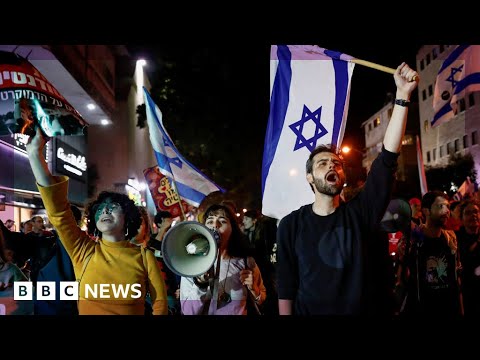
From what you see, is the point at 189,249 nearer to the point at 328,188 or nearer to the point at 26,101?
the point at 328,188

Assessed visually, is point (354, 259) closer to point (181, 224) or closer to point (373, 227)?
point (373, 227)

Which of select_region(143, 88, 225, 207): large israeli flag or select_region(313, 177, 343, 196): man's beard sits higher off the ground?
select_region(143, 88, 225, 207): large israeli flag

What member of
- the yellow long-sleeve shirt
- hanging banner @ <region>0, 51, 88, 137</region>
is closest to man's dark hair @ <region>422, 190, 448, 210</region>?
the yellow long-sleeve shirt

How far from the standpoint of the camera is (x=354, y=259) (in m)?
3.15

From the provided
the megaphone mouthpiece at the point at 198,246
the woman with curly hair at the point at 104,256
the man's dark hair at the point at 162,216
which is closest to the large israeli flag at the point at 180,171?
the man's dark hair at the point at 162,216

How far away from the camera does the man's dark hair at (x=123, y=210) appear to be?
3.73 metres

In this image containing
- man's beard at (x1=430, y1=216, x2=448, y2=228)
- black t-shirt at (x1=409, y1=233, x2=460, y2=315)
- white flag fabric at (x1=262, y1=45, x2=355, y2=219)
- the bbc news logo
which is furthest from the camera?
man's beard at (x1=430, y1=216, x2=448, y2=228)

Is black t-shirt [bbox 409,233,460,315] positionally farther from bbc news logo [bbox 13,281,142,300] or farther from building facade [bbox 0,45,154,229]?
building facade [bbox 0,45,154,229]

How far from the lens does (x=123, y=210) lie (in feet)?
12.2

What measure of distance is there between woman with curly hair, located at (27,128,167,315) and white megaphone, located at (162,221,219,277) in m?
0.18

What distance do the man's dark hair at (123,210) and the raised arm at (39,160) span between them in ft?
1.29

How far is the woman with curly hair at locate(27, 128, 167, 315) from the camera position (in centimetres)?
345

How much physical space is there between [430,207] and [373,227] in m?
1.62
